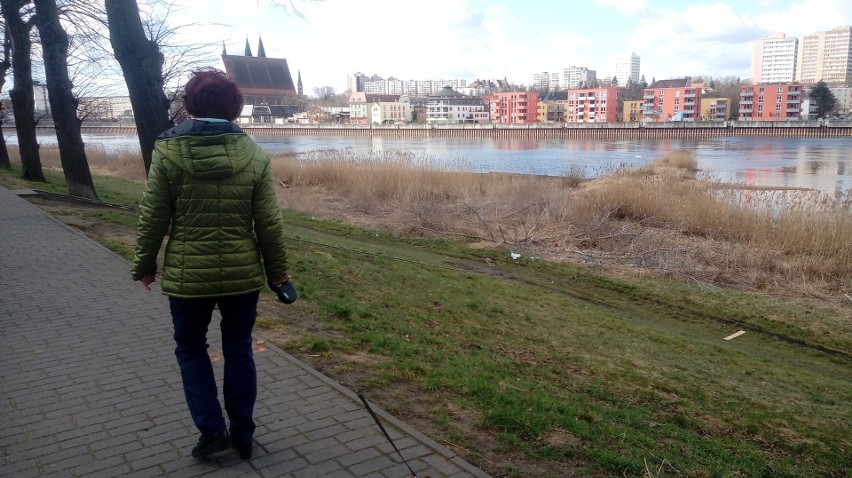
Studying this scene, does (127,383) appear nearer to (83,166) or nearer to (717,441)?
(717,441)

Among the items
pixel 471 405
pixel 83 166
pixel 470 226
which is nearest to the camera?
pixel 471 405

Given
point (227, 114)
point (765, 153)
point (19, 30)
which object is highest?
point (19, 30)

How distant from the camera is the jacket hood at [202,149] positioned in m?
3.15

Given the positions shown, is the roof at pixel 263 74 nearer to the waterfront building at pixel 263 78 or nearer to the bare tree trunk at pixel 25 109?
the waterfront building at pixel 263 78

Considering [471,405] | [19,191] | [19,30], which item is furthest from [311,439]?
[19,30]

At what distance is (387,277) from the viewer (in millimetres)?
9195

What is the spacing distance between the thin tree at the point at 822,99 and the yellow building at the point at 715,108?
13503 millimetres

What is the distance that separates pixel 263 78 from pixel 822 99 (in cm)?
10301

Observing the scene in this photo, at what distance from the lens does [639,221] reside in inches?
655

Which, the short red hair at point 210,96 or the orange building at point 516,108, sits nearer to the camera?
the short red hair at point 210,96

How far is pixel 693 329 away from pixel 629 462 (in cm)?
595

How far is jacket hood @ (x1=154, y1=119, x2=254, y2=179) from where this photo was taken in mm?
3152

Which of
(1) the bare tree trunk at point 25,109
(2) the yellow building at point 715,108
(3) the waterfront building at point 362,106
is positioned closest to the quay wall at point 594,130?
(2) the yellow building at point 715,108

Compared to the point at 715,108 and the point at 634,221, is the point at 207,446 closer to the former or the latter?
the point at 634,221
